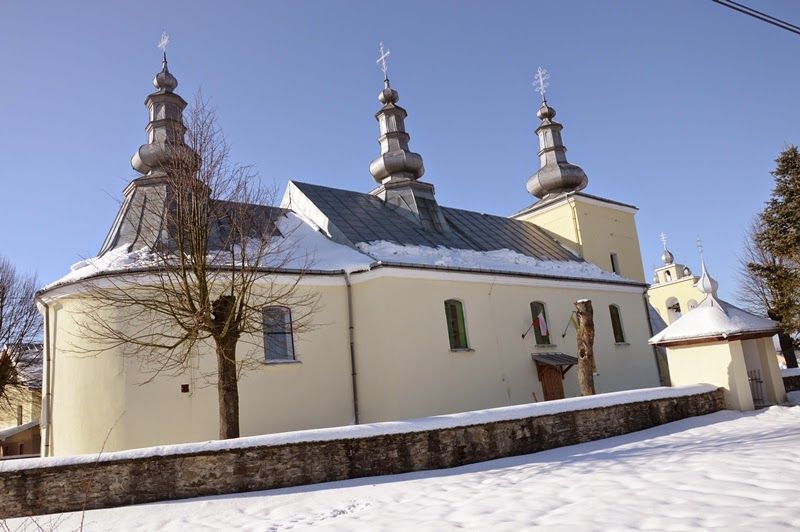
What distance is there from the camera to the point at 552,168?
26109mm

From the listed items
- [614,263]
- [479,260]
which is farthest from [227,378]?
[614,263]

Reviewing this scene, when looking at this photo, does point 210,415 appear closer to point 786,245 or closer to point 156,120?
point 156,120

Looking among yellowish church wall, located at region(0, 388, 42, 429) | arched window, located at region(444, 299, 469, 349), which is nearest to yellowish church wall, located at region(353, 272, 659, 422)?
arched window, located at region(444, 299, 469, 349)

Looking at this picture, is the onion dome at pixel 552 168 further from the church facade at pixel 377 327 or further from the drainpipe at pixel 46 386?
the drainpipe at pixel 46 386

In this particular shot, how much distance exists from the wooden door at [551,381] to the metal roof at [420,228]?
14.4 ft

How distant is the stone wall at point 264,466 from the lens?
822 cm

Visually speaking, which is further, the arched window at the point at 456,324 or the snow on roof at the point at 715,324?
the arched window at the point at 456,324

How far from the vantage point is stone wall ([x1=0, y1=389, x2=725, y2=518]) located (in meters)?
8.22

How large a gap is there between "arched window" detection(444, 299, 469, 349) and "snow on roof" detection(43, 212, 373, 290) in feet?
8.53

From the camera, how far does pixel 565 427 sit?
11.6 metres

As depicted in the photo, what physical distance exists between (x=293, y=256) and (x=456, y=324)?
4.67m

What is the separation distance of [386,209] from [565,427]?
10625 millimetres

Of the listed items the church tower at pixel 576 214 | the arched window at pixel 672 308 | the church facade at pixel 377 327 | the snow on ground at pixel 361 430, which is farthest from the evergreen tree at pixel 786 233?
the arched window at pixel 672 308

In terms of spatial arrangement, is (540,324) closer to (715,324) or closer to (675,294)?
(715,324)
